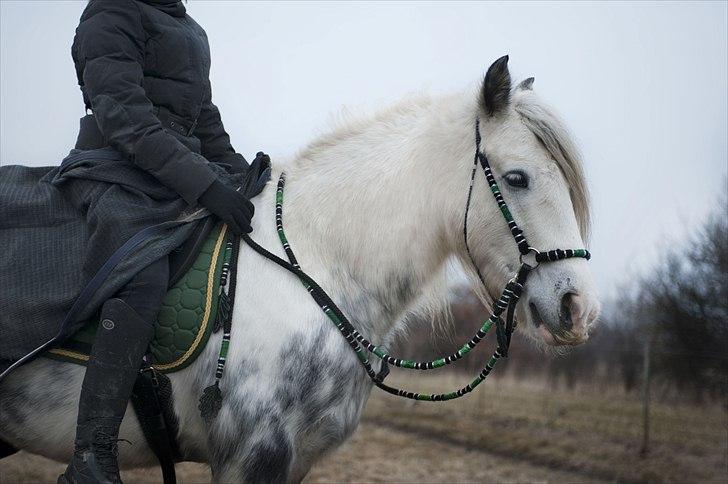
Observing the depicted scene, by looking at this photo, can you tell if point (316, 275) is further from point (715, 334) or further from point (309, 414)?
point (715, 334)

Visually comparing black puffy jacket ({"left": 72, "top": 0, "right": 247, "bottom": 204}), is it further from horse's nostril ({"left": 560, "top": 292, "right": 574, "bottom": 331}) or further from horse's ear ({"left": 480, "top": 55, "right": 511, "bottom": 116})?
horse's nostril ({"left": 560, "top": 292, "right": 574, "bottom": 331})

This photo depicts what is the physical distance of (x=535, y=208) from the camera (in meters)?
2.35

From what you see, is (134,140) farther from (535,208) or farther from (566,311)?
(566,311)

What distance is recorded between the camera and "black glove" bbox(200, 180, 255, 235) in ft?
7.85

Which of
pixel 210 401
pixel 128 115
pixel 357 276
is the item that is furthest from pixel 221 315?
pixel 128 115

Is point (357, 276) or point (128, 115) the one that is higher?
point (128, 115)

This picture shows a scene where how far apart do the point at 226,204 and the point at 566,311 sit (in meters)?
1.36

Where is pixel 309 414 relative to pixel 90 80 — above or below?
below

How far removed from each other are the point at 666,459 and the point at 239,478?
618 centimetres

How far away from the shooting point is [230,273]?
7.88 ft

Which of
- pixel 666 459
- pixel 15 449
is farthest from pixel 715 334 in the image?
pixel 15 449

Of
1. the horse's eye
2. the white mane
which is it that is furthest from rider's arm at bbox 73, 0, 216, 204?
the horse's eye

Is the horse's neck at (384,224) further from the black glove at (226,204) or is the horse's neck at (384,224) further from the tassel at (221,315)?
the tassel at (221,315)

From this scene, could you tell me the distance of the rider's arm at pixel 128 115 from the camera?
2.41 meters
